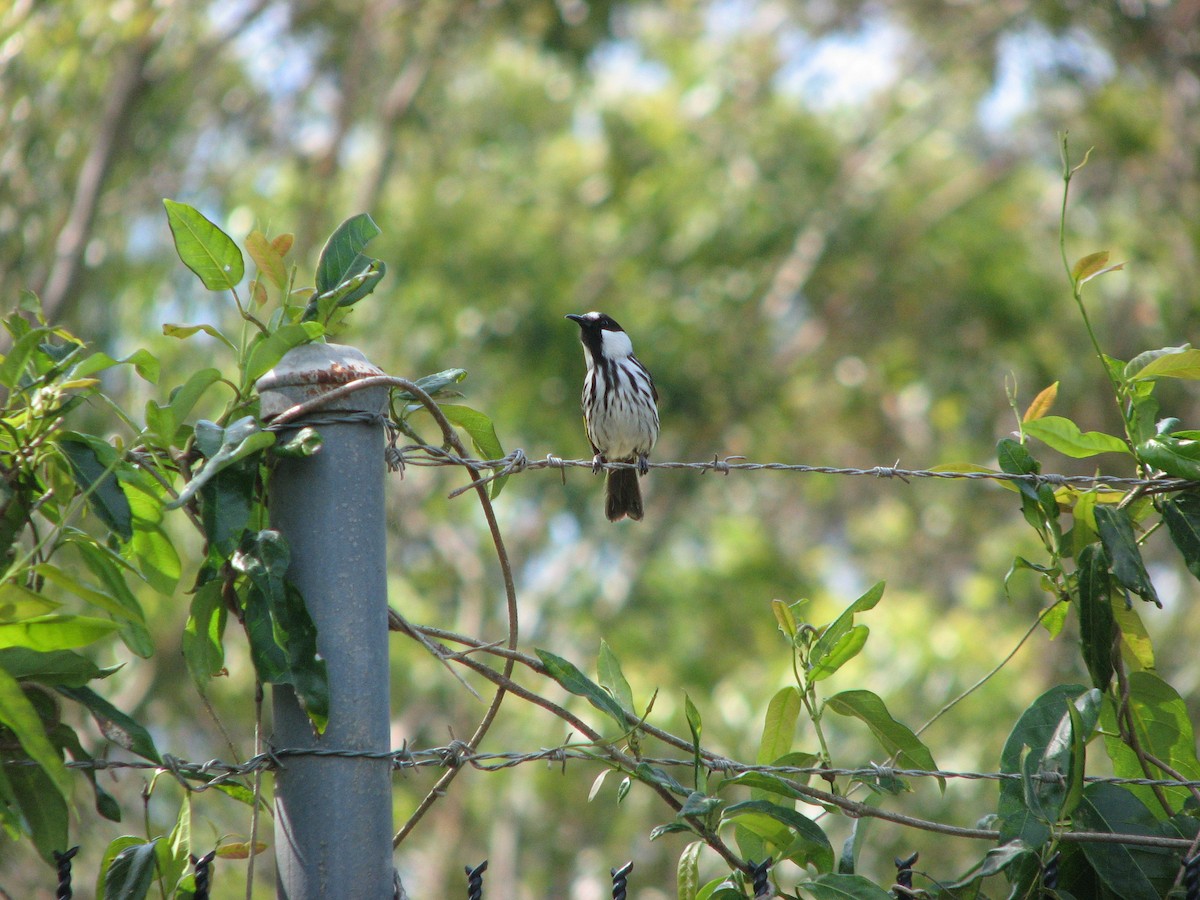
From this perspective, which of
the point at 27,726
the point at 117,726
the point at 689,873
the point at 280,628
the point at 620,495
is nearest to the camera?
→ the point at 27,726

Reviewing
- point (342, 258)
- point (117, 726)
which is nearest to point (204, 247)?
point (342, 258)

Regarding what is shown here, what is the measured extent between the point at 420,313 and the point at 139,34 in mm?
4802

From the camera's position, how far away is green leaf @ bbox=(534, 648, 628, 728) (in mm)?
2348

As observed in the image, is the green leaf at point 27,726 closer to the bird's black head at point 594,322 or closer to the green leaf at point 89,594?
the green leaf at point 89,594

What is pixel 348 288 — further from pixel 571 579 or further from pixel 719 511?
pixel 719 511

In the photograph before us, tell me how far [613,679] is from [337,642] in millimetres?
616

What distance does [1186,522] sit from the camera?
8.38ft

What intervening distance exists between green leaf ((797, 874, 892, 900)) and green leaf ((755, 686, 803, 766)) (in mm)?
321

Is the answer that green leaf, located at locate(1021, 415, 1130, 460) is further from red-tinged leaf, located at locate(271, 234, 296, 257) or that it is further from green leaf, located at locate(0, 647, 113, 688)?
green leaf, located at locate(0, 647, 113, 688)

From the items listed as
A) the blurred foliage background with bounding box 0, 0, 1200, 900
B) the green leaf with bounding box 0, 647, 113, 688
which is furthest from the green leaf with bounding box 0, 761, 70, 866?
the blurred foliage background with bounding box 0, 0, 1200, 900

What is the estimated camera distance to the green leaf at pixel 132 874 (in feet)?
7.15

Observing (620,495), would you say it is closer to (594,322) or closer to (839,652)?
(594,322)

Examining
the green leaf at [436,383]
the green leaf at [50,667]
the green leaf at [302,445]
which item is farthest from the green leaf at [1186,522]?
the green leaf at [50,667]

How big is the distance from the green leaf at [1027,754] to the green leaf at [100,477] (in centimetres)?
167
